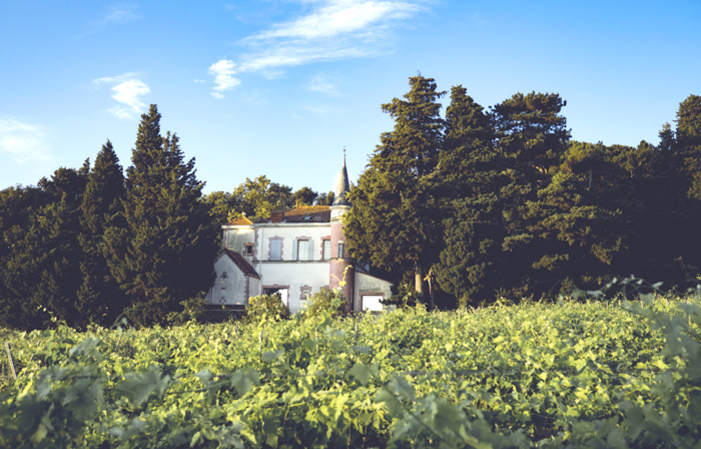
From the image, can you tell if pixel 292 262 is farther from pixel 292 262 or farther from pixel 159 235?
pixel 159 235

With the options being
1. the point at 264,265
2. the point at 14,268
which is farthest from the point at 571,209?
the point at 14,268

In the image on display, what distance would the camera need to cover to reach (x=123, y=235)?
27688 millimetres

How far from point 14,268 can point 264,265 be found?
13.9 metres

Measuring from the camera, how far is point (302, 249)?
3475 centimetres

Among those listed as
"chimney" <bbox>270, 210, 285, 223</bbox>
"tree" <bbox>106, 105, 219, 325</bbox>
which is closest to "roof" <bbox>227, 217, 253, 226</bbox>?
"chimney" <bbox>270, 210, 285, 223</bbox>

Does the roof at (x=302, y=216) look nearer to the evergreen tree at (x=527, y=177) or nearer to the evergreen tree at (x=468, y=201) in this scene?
the evergreen tree at (x=468, y=201)

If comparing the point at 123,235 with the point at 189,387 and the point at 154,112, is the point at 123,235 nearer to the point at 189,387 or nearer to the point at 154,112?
the point at 154,112

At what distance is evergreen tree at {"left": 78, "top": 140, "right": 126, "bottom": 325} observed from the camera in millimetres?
27125

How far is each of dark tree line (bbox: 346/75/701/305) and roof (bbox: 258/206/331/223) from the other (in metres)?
7.33

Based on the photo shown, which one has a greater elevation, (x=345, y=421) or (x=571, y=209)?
(x=571, y=209)

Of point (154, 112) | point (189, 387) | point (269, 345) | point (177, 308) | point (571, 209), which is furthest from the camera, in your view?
point (154, 112)

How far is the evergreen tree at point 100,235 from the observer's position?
2712 cm

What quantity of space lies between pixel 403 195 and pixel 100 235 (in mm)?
16549

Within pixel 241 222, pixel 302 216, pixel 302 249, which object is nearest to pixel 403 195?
pixel 302 249
